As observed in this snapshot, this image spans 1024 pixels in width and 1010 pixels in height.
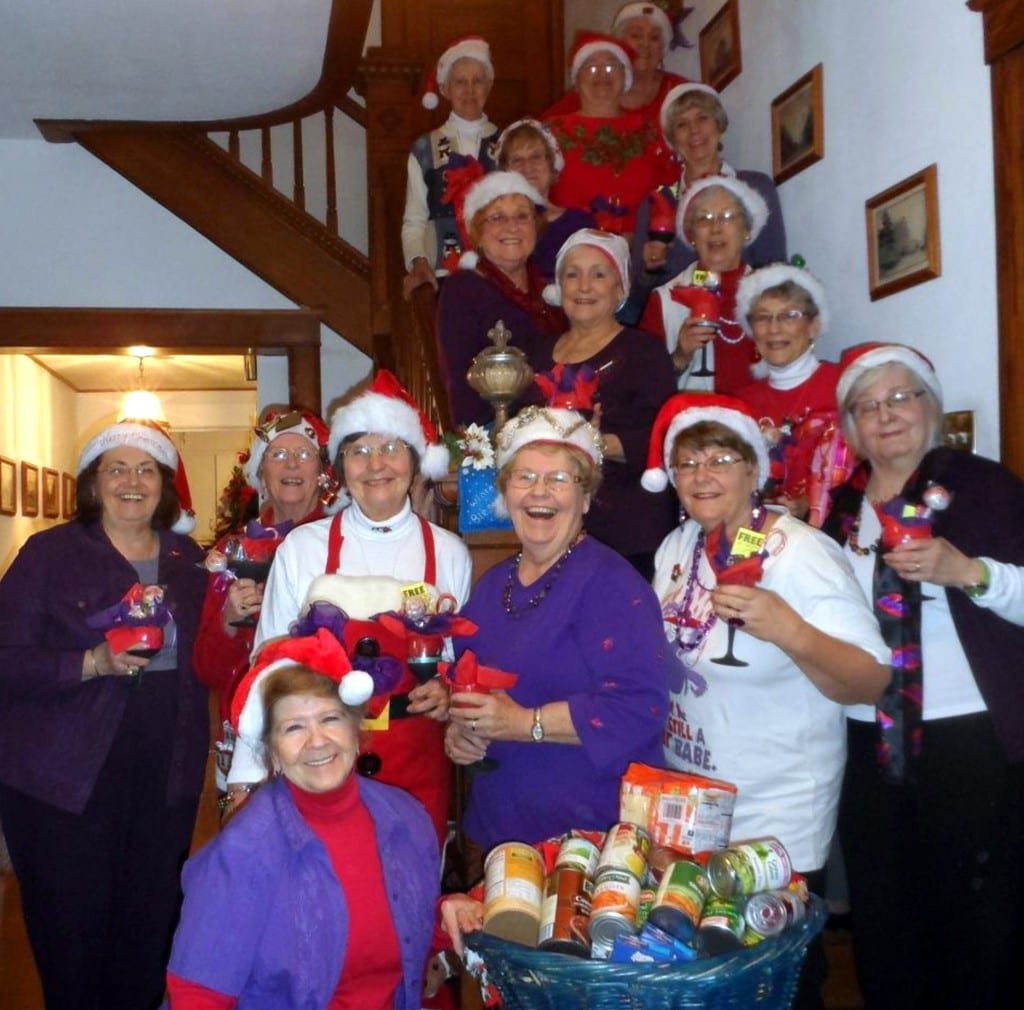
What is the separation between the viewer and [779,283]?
2857 mm

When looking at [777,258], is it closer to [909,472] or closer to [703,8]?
[909,472]

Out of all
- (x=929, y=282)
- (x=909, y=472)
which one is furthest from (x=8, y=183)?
(x=909, y=472)

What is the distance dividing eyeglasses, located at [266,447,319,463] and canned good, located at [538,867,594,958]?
146 centimetres

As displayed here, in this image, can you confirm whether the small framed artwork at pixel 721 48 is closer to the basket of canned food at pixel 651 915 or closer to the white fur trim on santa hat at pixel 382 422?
the white fur trim on santa hat at pixel 382 422

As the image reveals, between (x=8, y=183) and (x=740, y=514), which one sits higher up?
(x=8, y=183)

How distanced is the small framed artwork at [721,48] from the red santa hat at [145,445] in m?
2.87

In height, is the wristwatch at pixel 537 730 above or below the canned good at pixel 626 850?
above

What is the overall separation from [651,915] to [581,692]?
50 centimetres

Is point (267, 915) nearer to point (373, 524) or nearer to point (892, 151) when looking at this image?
point (373, 524)

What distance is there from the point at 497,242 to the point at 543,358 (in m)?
0.48

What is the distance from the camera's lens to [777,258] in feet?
11.7

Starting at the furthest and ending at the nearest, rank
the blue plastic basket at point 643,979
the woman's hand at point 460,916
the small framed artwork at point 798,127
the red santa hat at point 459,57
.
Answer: the red santa hat at point 459,57, the small framed artwork at point 798,127, the woman's hand at point 460,916, the blue plastic basket at point 643,979

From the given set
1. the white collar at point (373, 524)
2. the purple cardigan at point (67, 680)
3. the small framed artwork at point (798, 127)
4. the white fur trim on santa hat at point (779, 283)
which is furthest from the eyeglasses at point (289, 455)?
the small framed artwork at point (798, 127)

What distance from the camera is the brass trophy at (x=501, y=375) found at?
2826 mm
